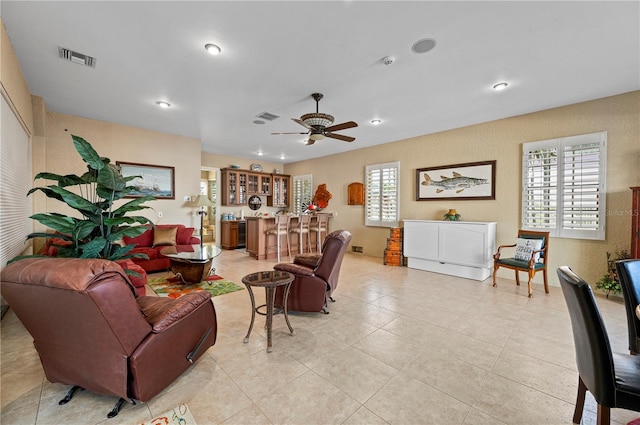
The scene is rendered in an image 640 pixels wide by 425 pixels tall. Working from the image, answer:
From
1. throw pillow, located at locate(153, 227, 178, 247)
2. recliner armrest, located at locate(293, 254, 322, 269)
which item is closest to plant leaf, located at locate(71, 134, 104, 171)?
recliner armrest, located at locate(293, 254, 322, 269)

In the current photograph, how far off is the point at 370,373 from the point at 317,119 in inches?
121

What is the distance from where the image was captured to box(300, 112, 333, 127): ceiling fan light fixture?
3584 millimetres

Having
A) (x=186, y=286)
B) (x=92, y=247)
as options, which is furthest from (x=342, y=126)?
(x=186, y=286)

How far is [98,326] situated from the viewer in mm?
1421

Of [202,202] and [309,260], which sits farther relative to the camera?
[202,202]

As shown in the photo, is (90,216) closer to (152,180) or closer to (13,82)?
(13,82)

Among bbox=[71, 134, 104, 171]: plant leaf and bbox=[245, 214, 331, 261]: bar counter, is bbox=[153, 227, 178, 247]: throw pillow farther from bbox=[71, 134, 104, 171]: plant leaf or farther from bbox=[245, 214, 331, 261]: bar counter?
bbox=[71, 134, 104, 171]: plant leaf

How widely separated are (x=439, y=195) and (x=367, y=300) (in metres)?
3.20

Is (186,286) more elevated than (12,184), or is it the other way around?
(12,184)

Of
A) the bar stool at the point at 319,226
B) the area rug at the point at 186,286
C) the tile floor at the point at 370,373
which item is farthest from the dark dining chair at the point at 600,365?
the bar stool at the point at 319,226

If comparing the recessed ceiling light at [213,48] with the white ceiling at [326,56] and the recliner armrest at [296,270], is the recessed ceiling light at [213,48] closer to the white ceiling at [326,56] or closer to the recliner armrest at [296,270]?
the white ceiling at [326,56]

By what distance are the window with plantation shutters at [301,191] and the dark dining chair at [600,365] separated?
7.34 meters

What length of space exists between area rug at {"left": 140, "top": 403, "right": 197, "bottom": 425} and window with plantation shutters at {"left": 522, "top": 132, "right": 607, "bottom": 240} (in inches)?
213

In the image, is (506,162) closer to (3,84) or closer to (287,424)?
(287,424)
